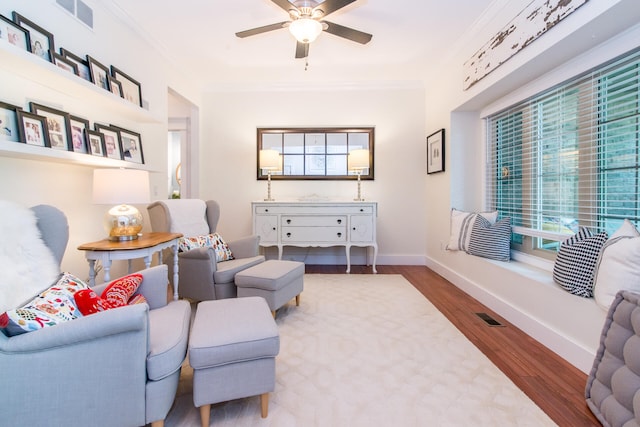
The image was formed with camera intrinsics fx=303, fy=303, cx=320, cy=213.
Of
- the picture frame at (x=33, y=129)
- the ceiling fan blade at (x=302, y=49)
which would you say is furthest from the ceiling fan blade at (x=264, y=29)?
the picture frame at (x=33, y=129)

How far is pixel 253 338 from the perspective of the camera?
4.38 feet

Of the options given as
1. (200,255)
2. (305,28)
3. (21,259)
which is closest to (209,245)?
(200,255)

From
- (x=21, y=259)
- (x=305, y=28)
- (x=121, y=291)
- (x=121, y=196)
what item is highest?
(x=305, y=28)

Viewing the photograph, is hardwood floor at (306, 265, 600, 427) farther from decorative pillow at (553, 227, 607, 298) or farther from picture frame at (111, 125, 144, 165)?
picture frame at (111, 125, 144, 165)

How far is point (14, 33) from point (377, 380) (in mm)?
2742

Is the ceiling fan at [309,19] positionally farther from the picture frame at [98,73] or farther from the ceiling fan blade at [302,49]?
the picture frame at [98,73]

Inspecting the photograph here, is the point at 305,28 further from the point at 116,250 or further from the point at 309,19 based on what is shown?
the point at 116,250

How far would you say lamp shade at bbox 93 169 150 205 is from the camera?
82.6 inches

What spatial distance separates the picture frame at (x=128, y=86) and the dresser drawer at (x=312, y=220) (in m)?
1.96

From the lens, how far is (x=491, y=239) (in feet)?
9.27

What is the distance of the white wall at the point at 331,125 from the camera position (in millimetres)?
4270

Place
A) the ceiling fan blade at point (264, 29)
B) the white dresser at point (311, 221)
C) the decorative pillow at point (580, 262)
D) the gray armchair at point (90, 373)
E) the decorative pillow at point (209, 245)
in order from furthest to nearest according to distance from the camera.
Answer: the white dresser at point (311, 221)
the decorative pillow at point (209, 245)
the ceiling fan blade at point (264, 29)
the decorative pillow at point (580, 262)
the gray armchair at point (90, 373)

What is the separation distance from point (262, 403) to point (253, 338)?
30 centimetres

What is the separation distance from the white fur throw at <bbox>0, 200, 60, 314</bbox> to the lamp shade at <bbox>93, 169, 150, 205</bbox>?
0.79m
